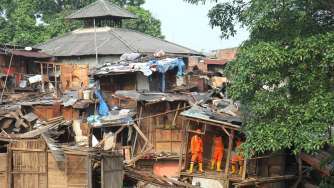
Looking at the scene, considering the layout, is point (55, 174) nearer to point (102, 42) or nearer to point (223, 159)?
point (223, 159)

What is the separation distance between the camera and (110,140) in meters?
27.1

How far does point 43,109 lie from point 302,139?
17.7 meters

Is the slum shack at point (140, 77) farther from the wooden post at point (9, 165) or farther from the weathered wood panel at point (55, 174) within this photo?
the wooden post at point (9, 165)

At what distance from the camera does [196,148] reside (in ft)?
74.4

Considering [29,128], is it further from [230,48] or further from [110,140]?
[230,48]

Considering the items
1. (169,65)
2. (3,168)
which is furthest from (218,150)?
(169,65)

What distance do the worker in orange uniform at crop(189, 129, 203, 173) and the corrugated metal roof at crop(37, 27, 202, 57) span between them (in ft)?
42.5

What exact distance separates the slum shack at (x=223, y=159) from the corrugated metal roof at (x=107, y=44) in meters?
12.6

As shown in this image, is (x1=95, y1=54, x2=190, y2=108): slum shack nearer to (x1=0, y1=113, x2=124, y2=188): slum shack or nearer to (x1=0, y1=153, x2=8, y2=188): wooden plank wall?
(x1=0, y1=113, x2=124, y2=188): slum shack

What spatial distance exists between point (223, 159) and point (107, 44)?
16.2 m

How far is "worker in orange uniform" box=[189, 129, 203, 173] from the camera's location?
22703 millimetres

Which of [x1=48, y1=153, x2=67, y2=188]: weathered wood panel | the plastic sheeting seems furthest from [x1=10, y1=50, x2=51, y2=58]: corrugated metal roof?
[x1=48, y1=153, x2=67, y2=188]: weathered wood panel

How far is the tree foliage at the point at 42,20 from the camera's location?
4362 cm

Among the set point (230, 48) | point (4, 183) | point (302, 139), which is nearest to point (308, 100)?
point (302, 139)
